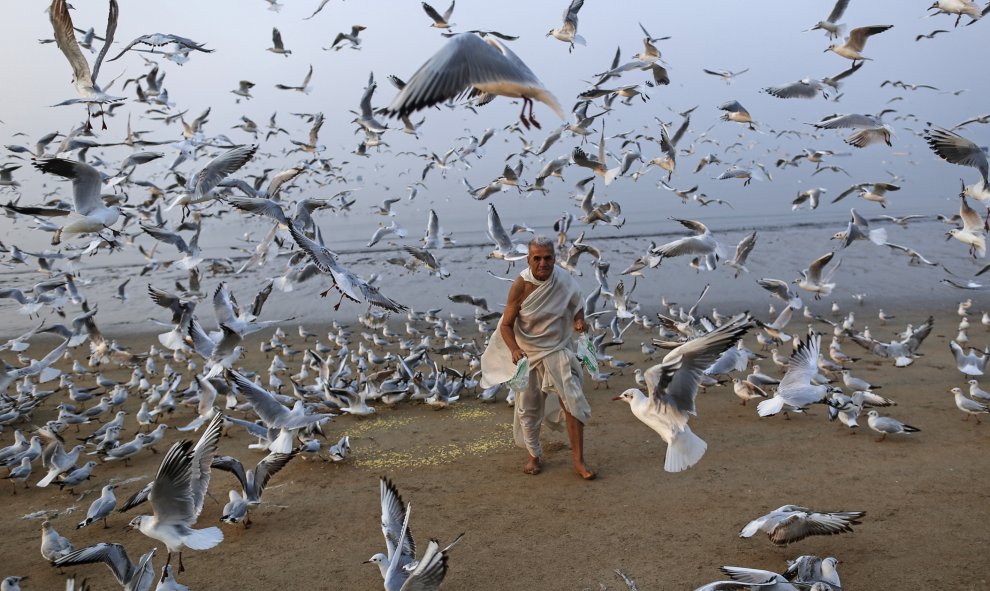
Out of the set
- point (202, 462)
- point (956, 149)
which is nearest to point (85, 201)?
point (202, 462)

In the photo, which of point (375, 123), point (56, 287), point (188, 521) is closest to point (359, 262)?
point (375, 123)

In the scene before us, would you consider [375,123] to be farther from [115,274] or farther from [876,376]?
[115,274]

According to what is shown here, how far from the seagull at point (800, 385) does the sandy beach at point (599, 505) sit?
0.54 m

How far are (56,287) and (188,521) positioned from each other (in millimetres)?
7533

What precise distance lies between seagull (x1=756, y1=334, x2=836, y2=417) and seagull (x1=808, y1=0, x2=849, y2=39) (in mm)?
5653

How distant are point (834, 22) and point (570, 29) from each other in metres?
3.74

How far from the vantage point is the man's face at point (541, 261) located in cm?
505

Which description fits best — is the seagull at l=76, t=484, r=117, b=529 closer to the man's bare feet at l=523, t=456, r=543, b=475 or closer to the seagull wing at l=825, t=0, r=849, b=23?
the man's bare feet at l=523, t=456, r=543, b=475

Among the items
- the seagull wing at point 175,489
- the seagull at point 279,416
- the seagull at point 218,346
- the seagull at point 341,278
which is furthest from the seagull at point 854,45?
the seagull wing at point 175,489

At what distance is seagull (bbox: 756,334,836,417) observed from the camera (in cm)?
532

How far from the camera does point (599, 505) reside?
15.6 feet

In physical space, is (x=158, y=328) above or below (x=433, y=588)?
below

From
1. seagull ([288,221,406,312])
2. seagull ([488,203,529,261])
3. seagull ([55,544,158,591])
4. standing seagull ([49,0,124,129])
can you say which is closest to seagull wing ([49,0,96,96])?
standing seagull ([49,0,124,129])

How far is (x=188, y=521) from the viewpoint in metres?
3.86
